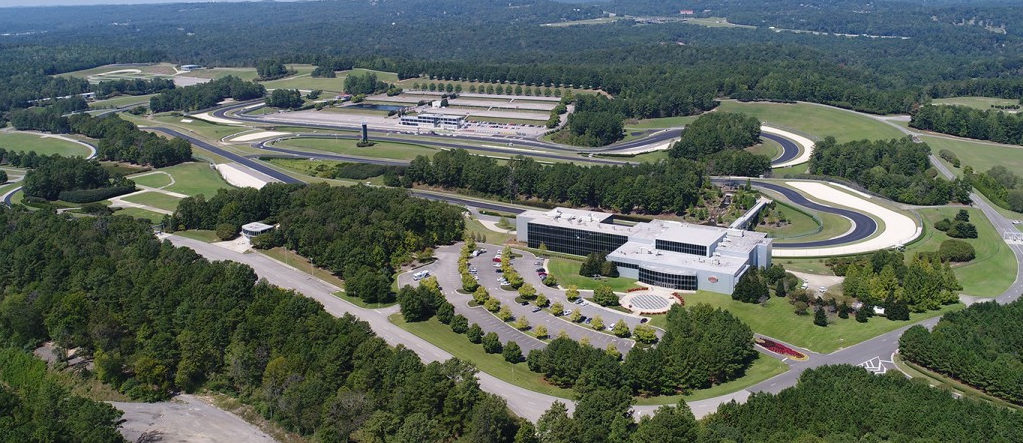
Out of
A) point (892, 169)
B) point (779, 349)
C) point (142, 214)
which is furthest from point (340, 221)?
point (892, 169)

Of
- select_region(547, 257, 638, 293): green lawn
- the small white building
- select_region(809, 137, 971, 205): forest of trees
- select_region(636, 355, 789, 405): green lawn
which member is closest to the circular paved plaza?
select_region(547, 257, 638, 293): green lawn

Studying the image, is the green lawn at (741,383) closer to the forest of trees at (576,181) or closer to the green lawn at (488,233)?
the green lawn at (488,233)

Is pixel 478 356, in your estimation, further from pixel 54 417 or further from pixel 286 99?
pixel 286 99

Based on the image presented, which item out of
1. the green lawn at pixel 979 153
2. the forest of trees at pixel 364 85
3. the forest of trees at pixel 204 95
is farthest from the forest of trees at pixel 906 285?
the forest of trees at pixel 204 95

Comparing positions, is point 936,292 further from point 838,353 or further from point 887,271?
point 838,353

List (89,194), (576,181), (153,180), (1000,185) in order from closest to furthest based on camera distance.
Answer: (1000,185)
(576,181)
(89,194)
(153,180)

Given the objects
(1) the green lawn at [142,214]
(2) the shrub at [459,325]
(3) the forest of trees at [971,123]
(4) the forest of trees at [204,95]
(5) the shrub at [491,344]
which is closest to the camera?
(5) the shrub at [491,344]
